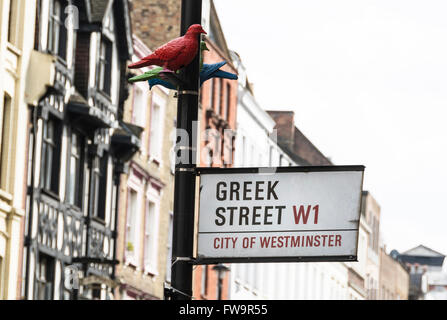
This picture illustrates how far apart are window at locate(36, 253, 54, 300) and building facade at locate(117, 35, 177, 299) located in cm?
616

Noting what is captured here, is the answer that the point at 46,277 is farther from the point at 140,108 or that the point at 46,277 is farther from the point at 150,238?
the point at 150,238

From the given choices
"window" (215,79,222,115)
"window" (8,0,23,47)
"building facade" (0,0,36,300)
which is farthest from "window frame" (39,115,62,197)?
"window" (215,79,222,115)

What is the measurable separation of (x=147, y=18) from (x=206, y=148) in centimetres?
3542

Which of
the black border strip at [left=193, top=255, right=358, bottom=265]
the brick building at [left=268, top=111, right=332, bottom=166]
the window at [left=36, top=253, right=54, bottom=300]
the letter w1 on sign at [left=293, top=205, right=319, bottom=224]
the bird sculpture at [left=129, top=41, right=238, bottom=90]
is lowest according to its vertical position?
the black border strip at [left=193, top=255, right=358, bottom=265]

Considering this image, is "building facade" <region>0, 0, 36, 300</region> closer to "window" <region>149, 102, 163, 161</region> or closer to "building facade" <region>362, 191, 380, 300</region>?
"window" <region>149, 102, 163, 161</region>

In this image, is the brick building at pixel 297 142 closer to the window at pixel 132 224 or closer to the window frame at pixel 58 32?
the window at pixel 132 224

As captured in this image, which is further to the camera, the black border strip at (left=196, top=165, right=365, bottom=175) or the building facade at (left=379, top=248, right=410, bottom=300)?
the building facade at (left=379, top=248, right=410, bottom=300)

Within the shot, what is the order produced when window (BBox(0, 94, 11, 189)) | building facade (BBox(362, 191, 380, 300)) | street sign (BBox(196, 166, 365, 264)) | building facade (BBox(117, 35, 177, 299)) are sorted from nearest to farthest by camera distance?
street sign (BBox(196, 166, 365, 264)) → window (BBox(0, 94, 11, 189)) → building facade (BBox(117, 35, 177, 299)) → building facade (BBox(362, 191, 380, 300))

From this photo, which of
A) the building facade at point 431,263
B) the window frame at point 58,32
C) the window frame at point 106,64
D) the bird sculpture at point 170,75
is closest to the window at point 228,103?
the window frame at point 106,64

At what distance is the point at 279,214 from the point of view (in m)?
7.46

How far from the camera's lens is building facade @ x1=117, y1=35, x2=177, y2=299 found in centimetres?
3622

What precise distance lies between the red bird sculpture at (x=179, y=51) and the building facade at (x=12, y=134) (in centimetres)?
1880

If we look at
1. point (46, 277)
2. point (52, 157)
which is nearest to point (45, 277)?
point (46, 277)
